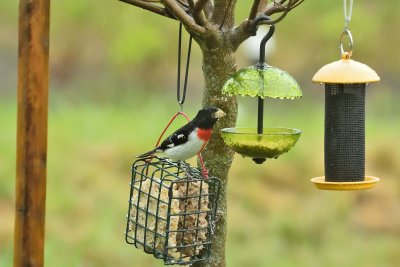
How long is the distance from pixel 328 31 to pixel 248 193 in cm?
452

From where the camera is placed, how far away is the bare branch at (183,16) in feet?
12.8

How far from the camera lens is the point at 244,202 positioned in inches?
370

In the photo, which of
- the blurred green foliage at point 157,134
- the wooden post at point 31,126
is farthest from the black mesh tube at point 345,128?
the blurred green foliage at point 157,134

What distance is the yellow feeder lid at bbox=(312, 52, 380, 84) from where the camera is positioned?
4094 millimetres

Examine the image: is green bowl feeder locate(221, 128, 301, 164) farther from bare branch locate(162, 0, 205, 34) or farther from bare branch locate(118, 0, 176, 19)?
bare branch locate(118, 0, 176, 19)

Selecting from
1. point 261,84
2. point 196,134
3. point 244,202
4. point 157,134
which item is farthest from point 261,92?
point 157,134

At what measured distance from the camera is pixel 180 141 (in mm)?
4023

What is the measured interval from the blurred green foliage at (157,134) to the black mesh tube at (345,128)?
3.61 metres

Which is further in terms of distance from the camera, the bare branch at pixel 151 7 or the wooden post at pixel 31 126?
the bare branch at pixel 151 7

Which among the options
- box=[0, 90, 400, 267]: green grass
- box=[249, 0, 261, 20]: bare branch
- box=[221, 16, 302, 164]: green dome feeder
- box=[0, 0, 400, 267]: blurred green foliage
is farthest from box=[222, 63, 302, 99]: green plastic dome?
box=[0, 90, 400, 267]: green grass

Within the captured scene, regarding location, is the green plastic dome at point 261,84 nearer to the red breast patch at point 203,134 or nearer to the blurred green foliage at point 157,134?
the red breast patch at point 203,134

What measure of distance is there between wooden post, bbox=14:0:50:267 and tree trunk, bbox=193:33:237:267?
92 centimetres

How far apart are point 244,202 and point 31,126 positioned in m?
6.04

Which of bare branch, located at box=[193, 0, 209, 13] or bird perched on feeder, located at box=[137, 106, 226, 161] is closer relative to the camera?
bare branch, located at box=[193, 0, 209, 13]
